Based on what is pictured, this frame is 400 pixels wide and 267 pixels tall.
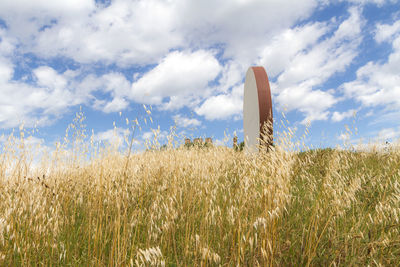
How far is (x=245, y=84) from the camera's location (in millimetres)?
9445

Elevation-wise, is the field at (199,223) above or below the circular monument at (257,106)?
below

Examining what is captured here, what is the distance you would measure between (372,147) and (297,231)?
6.32m

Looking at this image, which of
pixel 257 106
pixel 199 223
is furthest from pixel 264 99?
pixel 199 223

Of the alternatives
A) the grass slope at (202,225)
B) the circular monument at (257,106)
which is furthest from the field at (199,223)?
the circular monument at (257,106)

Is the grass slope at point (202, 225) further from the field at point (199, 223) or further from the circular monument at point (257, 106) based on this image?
the circular monument at point (257, 106)

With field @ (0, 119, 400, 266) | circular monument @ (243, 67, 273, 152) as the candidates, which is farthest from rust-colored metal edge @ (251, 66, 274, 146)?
field @ (0, 119, 400, 266)

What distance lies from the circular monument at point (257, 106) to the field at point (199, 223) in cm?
344

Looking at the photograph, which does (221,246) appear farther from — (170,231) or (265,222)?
(265,222)

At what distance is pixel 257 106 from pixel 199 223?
5678 mm

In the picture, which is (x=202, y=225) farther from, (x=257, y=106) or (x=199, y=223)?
(x=257, y=106)

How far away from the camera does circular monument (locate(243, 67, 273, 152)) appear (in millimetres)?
7242

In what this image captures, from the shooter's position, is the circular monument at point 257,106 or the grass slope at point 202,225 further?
the circular monument at point 257,106

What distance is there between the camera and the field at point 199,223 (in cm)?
187

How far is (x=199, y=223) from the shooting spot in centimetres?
276
